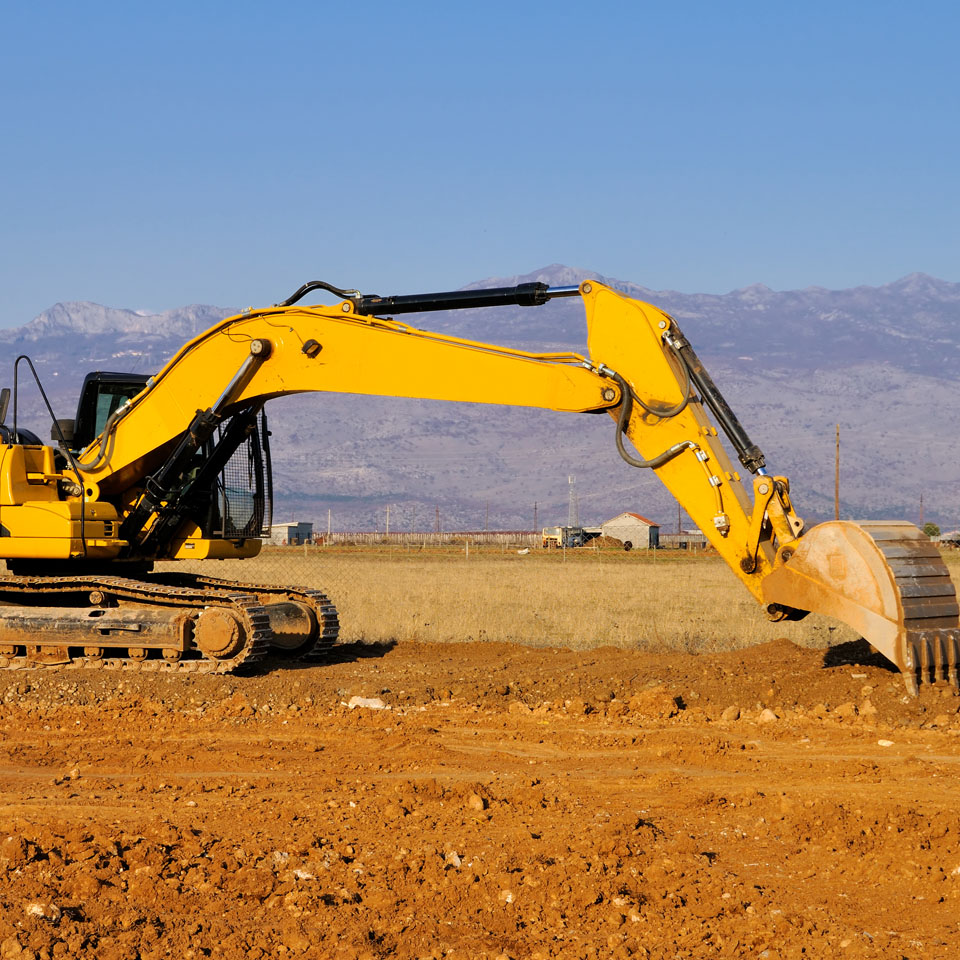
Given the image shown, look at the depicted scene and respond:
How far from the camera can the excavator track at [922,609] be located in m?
9.81

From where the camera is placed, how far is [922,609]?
9.88 metres

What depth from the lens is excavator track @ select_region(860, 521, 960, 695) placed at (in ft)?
32.2

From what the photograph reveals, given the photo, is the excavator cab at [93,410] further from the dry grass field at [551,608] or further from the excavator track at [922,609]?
the excavator track at [922,609]

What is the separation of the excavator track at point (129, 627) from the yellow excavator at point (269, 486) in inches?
0.8

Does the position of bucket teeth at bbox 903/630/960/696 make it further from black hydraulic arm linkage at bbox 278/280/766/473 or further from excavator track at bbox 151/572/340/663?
excavator track at bbox 151/572/340/663

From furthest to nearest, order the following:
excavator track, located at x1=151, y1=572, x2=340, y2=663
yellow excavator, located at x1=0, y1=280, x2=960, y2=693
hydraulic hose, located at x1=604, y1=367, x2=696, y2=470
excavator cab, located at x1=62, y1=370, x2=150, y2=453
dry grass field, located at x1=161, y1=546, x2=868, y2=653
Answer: dry grass field, located at x1=161, y1=546, x2=868, y2=653, excavator cab, located at x1=62, y1=370, x2=150, y2=453, excavator track, located at x1=151, y1=572, x2=340, y2=663, hydraulic hose, located at x1=604, y1=367, x2=696, y2=470, yellow excavator, located at x1=0, y1=280, x2=960, y2=693

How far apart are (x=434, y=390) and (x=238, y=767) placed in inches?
161

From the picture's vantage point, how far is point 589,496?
7653 inches

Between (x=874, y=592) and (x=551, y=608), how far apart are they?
13.1 metres

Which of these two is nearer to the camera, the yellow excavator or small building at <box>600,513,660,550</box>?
the yellow excavator

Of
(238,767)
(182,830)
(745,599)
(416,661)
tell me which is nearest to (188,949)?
(182,830)

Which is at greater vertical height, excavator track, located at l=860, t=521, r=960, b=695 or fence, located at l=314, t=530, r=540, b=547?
excavator track, located at l=860, t=521, r=960, b=695

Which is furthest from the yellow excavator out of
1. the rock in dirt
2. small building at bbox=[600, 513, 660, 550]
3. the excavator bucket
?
small building at bbox=[600, 513, 660, 550]

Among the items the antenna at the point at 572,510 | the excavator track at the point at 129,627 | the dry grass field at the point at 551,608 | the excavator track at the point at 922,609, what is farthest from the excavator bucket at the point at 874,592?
the antenna at the point at 572,510
